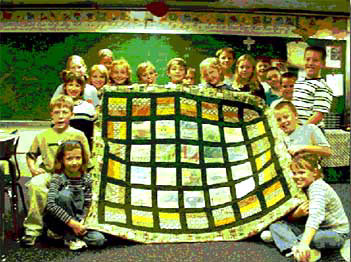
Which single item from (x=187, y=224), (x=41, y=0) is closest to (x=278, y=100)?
(x=187, y=224)

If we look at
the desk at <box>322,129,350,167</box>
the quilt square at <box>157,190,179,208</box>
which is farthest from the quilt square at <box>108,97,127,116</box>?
the desk at <box>322,129,350,167</box>

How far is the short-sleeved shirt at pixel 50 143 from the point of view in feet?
8.15

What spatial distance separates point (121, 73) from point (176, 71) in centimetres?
33

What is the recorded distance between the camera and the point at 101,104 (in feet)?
8.66

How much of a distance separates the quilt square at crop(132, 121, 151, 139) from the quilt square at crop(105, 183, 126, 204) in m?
0.31

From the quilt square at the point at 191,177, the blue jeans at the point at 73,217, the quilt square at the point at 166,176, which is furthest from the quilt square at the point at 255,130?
the blue jeans at the point at 73,217

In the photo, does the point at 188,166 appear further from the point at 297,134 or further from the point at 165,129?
the point at 297,134

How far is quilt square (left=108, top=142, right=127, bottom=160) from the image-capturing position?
8.51ft

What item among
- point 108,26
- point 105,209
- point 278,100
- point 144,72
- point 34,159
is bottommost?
point 105,209

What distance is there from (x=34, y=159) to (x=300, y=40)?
1.84 m

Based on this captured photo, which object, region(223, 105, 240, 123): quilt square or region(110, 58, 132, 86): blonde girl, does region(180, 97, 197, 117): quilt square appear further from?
region(110, 58, 132, 86): blonde girl

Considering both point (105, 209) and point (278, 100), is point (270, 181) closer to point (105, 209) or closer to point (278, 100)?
point (278, 100)

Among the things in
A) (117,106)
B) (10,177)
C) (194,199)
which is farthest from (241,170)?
(10,177)

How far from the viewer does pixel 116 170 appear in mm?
2559
